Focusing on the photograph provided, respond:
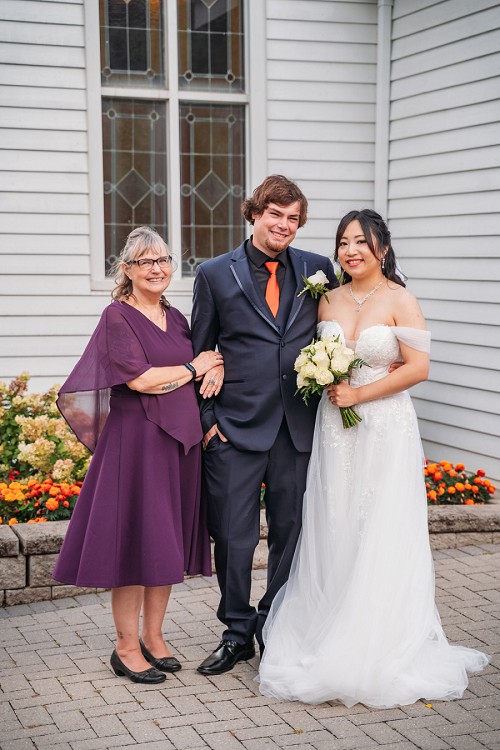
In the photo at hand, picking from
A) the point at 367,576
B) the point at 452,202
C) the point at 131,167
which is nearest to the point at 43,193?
the point at 131,167

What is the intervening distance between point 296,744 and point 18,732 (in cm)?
110

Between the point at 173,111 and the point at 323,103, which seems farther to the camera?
the point at 323,103

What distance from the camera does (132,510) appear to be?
4.38 meters

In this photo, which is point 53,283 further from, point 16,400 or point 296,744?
point 296,744

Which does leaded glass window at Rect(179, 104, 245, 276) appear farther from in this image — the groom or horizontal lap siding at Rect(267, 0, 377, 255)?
the groom

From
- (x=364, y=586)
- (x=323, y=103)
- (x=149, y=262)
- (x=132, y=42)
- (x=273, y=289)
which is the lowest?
(x=364, y=586)

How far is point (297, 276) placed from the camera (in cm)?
463

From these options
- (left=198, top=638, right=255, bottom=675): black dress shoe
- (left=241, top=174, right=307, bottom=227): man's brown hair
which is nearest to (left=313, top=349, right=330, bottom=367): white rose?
(left=241, top=174, right=307, bottom=227): man's brown hair

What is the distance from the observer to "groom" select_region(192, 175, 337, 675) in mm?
4492

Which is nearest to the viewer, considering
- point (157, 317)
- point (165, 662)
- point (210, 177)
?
point (157, 317)

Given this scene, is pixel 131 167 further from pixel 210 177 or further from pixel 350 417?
pixel 350 417

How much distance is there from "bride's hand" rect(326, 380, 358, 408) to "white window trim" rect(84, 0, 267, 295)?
406 centimetres

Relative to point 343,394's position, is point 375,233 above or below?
above

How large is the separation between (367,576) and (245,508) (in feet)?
2.06
